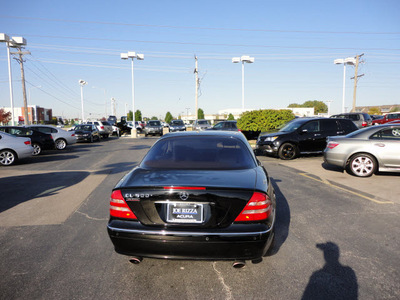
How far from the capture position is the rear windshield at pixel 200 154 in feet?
11.4

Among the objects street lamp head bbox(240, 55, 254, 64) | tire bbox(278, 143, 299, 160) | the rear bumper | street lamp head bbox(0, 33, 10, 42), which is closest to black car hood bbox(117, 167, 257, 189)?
the rear bumper

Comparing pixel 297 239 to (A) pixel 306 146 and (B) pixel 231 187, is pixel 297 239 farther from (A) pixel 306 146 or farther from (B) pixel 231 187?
(A) pixel 306 146

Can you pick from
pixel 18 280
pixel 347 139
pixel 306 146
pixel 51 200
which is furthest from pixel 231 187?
pixel 306 146

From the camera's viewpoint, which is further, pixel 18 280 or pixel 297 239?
pixel 297 239

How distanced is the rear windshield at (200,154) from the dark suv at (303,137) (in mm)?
9016

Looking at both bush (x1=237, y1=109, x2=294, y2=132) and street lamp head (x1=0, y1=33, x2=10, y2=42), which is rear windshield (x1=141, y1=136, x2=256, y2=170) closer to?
bush (x1=237, y1=109, x2=294, y2=132)

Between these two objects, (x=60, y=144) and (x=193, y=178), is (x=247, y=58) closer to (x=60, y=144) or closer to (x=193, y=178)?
(x=60, y=144)

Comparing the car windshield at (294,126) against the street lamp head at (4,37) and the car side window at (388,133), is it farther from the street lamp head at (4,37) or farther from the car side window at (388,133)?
the street lamp head at (4,37)

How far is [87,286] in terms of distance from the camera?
2.89 meters

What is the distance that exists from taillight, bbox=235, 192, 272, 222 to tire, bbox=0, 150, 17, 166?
471 inches

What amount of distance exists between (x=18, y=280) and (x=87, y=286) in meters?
0.78

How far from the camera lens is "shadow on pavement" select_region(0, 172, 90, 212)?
252 inches

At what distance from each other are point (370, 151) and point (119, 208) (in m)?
7.68

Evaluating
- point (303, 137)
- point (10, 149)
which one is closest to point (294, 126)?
point (303, 137)
